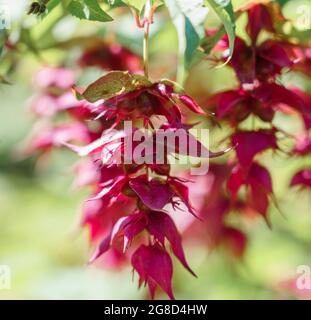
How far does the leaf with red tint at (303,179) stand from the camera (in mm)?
1090

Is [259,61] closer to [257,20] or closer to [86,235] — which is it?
[257,20]

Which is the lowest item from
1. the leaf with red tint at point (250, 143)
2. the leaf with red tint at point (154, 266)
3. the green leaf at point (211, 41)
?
the leaf with red tint at point (154, 266)

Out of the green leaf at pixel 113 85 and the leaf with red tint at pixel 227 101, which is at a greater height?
the green leaf at pixel 113 85

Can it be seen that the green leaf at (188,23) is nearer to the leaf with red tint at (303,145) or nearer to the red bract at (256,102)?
the red bract at (256,102)

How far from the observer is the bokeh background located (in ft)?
4.31

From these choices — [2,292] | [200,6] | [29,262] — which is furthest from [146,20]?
[29,262]

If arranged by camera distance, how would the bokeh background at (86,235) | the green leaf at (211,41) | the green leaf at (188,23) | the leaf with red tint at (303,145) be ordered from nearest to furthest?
the green leaf at (188,23), the green leaf at (211,41), the leaf with red tint at (303,145), the bokeh background at (86,235)

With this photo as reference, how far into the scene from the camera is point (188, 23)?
0.71m

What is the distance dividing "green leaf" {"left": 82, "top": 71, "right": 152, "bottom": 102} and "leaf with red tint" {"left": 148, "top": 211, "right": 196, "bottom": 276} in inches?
5.2

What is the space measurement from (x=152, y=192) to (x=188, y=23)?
6.4 inches

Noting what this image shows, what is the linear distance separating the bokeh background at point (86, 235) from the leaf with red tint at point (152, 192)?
1.51ft

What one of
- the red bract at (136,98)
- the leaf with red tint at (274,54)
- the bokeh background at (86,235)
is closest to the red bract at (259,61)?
the leaf with red tint at (274,54)
